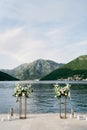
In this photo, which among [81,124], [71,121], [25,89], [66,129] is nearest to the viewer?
[66,129]

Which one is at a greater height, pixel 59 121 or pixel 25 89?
pixel 25 89

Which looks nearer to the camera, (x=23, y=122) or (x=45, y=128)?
(x=45, y=128)

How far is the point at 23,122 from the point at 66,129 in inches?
459

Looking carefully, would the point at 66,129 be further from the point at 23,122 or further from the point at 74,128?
the point at 23,122

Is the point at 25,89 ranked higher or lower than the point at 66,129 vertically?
higher

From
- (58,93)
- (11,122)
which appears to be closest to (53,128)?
(11,122)

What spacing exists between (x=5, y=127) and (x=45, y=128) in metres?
7.12

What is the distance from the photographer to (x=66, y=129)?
54781mm

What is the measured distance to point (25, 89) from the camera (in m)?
72.9

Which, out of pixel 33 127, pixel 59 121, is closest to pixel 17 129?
pixel 33 127

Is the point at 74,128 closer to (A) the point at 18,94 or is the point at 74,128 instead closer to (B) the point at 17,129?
(B) the point at 17,129

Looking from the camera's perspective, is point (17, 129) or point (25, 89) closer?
point (17, 129)

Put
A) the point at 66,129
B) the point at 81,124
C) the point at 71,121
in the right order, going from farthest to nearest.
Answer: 1. the point at 71,121
2. the point at 81,124
3. the point at 66,129

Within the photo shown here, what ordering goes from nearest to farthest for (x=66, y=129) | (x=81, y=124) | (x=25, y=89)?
(x=66, y=129) < (x=81, y=124) < (x=25, y=89)
